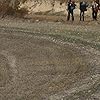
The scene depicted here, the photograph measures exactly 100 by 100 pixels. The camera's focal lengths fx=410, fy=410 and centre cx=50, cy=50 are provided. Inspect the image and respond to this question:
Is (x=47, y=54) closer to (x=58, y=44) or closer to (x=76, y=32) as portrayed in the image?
(x=58, y=44)

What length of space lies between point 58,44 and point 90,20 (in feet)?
31.0

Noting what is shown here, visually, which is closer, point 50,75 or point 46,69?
point 50,75

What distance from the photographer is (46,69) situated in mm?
19703

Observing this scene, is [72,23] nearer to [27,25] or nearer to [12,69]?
[27,25]

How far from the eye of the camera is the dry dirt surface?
16219mm

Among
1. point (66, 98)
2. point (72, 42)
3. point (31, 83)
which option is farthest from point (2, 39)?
point (66, 98)

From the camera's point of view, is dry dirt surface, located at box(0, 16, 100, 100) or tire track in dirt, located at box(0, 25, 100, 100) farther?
dry dirt surface, located at box(0, 16, 100, 100)

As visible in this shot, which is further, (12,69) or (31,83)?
(12,69)

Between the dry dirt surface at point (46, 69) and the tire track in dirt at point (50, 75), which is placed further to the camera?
the dry dirt surface at point (46, 69)

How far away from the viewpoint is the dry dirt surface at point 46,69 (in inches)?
639

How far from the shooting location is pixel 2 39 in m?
28.5

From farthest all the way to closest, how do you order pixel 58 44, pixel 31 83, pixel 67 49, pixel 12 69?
pixel 58 44 < pixel 67 49 < pixel 12 69 < pixel 31 83

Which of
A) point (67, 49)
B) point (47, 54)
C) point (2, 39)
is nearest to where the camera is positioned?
point (47, 54)

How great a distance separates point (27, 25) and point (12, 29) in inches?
82.2
